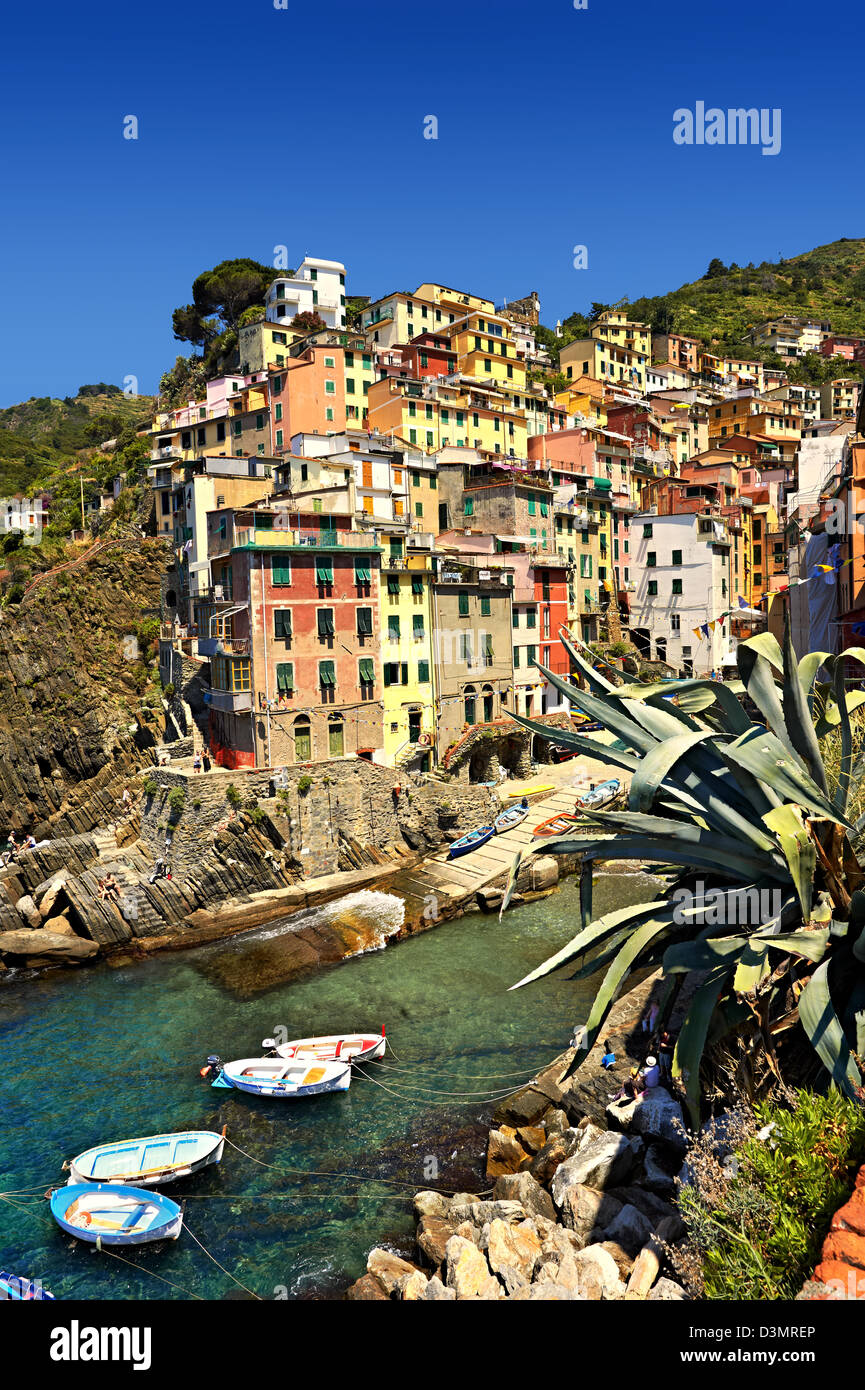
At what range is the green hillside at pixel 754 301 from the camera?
123 metres

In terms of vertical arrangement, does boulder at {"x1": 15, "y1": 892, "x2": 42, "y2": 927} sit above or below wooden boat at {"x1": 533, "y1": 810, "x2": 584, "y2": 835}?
below

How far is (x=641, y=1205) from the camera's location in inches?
504

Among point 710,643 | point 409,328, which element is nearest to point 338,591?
point 710,643

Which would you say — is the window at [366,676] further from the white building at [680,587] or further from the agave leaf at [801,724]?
the agave leaf at [801,724]

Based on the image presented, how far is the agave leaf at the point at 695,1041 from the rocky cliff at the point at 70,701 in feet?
114

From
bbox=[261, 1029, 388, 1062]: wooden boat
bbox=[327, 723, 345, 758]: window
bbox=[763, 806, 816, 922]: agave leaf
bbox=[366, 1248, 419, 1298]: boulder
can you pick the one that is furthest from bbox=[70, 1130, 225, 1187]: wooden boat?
bbox=[327, 723, 345, 758]: window

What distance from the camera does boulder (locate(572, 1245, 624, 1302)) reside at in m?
10.8

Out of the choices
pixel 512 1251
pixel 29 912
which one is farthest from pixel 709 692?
pixel 29 912

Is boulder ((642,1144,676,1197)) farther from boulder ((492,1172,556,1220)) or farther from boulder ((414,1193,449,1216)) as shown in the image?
boulder ((414,1193,449,1216))

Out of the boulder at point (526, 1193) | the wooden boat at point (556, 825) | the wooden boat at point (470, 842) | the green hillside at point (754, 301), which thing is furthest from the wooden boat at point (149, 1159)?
the green hillside at point (754, 301)

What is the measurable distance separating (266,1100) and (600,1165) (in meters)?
9.86

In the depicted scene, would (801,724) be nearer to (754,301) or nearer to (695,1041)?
(695,1041)

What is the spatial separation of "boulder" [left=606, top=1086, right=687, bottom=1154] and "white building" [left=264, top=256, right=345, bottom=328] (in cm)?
7002

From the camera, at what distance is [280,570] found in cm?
3569
